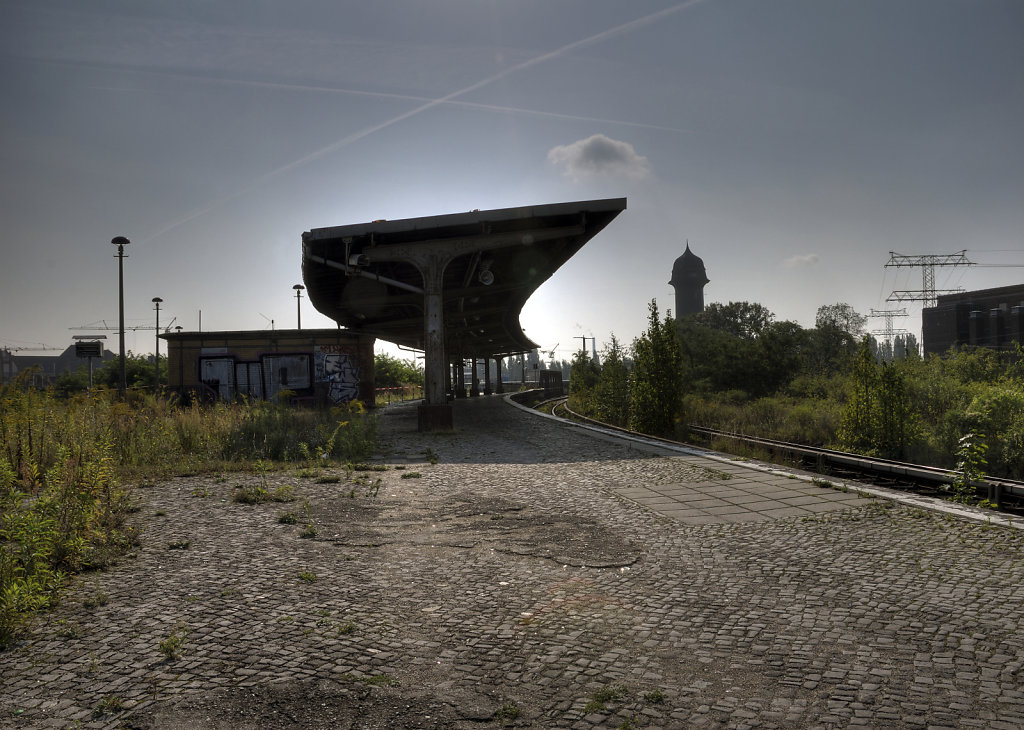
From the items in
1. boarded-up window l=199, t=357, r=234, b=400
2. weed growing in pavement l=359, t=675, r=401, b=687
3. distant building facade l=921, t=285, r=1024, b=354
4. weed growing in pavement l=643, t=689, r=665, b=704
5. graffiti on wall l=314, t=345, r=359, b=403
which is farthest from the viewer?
distant building facade l=921, t=285, r=1024, b=354

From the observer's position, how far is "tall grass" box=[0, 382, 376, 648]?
153 inches

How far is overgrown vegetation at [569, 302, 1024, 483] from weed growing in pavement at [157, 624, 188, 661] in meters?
7.44

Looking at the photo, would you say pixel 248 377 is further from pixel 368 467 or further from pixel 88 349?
pixel 368 467

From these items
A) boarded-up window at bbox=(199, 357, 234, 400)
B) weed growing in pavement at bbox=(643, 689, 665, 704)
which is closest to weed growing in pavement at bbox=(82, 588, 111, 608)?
weed growing in pavement at bbox=(643, 689, 665, 704)

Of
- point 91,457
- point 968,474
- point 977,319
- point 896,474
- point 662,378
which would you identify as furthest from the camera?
point 977,319

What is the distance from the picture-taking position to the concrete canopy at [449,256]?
14.6 meters

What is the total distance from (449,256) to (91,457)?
421 inches

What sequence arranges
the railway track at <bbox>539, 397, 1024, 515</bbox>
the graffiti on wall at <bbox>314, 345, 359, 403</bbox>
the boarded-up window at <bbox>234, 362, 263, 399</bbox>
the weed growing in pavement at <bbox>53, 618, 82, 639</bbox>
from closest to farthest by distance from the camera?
1. the weed growing in pavement at <bbox>53, 618, 82, 639</bbox>
2. the railway track at <bbox>539, 397, 1024, 515</bbox>
3. the boarded-up window at <bbox>234, 362, 263, 399</bbox>
4. the graffiti on wall at <bbox>314, 345, 359, 403</bbox>

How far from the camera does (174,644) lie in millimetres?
2992

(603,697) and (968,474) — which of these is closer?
(603,697)

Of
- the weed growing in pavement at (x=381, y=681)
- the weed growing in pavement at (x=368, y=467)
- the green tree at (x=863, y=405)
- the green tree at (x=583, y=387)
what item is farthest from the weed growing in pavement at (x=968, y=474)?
the green tree at (x=583, y=387)

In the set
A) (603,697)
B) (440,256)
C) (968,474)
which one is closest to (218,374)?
(440,256)

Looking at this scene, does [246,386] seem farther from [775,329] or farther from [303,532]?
[775,329]

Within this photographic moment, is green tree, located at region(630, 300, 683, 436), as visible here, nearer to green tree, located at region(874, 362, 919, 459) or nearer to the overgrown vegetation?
the overgrown vegetation
